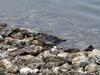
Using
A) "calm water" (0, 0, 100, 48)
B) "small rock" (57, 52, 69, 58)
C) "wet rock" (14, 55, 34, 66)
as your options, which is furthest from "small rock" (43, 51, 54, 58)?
"calm water" (0, 0, 100, 48)

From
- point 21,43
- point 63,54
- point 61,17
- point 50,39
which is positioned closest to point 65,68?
point 63,54

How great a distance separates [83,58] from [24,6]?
6.53m

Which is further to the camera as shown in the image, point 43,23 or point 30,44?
point 43,23

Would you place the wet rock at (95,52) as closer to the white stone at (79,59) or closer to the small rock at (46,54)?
the white stone at (79,59)

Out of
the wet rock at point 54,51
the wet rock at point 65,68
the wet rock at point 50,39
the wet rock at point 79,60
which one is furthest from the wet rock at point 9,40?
the wet rock at point 65,68

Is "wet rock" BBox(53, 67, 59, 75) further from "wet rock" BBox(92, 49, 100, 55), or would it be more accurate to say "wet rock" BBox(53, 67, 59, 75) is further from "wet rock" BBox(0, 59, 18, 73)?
"wet rock" BBox(92, 49, 100, 55)

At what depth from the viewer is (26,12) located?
14.9m

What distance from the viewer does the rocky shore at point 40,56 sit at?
838 centimetres

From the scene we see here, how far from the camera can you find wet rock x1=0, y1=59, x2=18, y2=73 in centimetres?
837

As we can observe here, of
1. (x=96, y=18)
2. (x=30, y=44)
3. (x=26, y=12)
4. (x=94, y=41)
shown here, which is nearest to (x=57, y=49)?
(x=30, y=44)

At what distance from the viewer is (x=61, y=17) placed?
46.3 ft

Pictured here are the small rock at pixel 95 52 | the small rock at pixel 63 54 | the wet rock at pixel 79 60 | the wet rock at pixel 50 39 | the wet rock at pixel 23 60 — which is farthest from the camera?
the wet rock at pixel 50 39

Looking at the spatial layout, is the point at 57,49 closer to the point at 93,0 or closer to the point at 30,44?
the point at 30,44

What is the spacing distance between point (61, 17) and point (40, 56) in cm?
488
